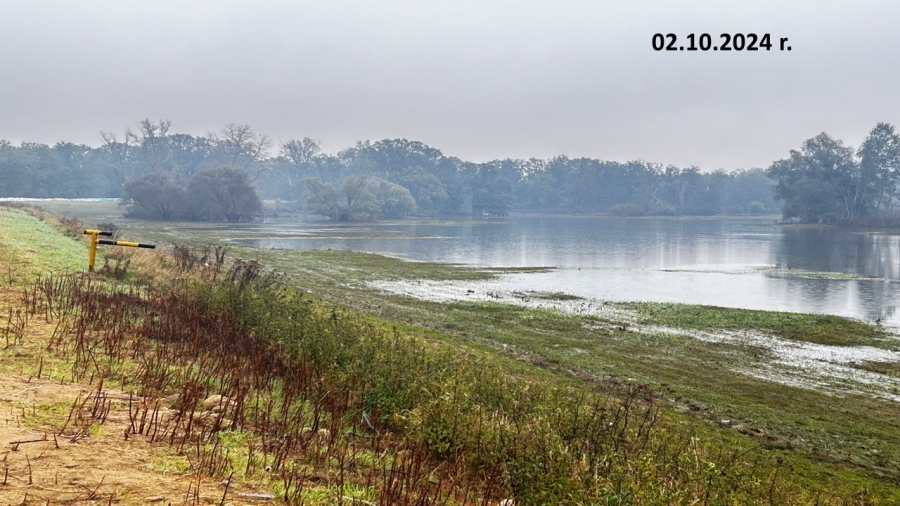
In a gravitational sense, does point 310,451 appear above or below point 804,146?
below

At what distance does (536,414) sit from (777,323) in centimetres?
1815

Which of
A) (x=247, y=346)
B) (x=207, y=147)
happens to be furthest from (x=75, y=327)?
(x=207, y=147)

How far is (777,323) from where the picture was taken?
23.7m

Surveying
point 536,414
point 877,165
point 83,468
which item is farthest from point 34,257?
point 877,165

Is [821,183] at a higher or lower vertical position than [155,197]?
higher

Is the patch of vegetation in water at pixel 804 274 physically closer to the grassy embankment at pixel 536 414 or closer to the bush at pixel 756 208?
the grassy embankment at pixel 536 414

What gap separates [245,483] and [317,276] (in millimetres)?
29646

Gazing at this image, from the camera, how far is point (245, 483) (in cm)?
594

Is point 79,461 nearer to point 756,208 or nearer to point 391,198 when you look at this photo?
point 391,198

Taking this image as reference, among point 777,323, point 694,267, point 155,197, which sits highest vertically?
point 155,197

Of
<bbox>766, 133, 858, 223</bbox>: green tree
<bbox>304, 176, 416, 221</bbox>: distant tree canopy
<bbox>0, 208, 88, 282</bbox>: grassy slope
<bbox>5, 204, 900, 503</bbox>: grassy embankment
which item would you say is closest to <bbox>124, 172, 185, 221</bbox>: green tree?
<bbox>304, 176, 416, 221</bbox>: distant tree canopy

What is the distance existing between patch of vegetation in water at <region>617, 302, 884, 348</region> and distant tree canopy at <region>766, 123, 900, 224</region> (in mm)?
101843

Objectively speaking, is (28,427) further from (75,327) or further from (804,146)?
(804,146)

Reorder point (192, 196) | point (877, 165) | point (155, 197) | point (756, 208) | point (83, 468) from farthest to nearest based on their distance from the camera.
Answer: point (756, 208) < point (877, 165) < point (192, 196) < point (155, 197) < point (83, 468)
